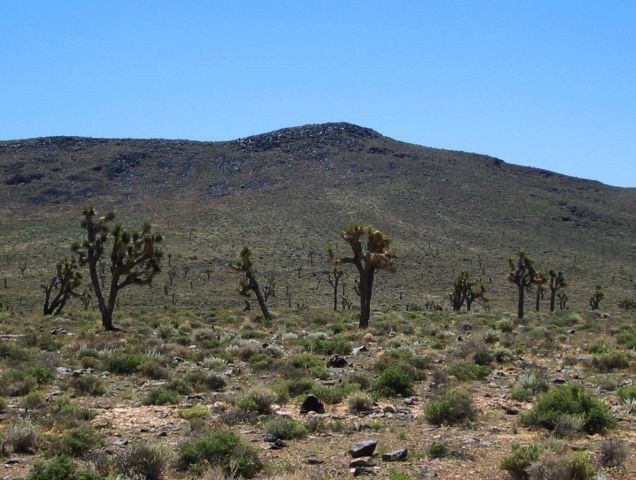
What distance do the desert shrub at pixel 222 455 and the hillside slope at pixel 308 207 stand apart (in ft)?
193

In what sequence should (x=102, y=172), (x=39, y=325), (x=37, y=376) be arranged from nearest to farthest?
1. (x=37, y=376)
2. (x=39, y=325)
3. (x=102, y=172)

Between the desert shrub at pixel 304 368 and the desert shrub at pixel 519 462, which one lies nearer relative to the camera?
the desert shrub at pixel 519 462

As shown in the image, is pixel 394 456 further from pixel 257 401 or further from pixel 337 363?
pixel 337 363

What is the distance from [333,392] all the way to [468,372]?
4409 mm

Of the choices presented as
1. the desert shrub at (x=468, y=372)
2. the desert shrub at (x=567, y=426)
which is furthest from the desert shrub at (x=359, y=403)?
the desert shrub at (x=468, y=372)

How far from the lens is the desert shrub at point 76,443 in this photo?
984 centimetres

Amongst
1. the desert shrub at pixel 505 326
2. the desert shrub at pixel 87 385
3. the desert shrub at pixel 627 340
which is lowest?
the desert shrub at pixel 87 385

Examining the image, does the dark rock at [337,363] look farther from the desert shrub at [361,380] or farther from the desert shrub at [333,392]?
the desert shrub at [333,392]

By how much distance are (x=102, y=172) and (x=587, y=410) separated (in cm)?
13703

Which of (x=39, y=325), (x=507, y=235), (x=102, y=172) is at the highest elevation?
(x=102, y=172)

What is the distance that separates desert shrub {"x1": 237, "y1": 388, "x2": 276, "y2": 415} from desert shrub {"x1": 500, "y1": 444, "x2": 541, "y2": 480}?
5.01 metres

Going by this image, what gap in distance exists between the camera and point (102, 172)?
13938 centimetres

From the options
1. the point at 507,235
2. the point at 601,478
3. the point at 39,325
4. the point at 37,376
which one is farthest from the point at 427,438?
the point at 507,235

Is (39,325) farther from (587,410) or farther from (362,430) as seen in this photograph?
(587,410)
